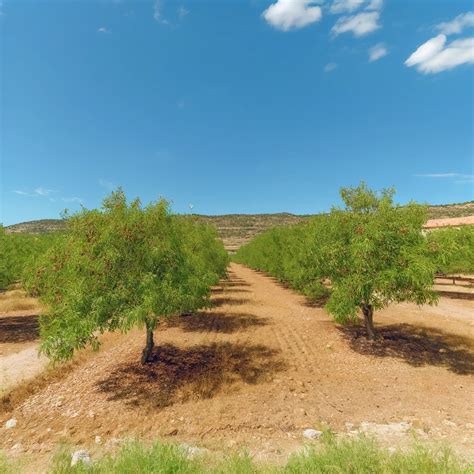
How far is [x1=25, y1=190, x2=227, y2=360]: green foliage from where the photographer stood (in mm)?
11070

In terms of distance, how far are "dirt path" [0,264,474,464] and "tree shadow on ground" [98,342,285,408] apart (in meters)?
0.05

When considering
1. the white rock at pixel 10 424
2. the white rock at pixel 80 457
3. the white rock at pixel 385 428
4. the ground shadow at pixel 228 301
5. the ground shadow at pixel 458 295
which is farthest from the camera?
the ground shadow at pixel 458 295

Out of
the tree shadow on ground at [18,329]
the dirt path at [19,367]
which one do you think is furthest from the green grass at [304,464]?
the tree shadow on ground at [18,329]

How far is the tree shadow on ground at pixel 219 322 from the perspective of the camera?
69.8ft

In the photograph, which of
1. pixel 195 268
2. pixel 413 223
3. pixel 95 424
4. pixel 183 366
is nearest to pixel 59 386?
pixel 95 424

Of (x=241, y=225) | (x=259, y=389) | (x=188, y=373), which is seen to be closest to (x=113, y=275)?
(x=188, y=373)

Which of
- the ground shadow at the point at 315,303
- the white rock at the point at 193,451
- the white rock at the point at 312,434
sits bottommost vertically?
the white rock at the point at 312,434

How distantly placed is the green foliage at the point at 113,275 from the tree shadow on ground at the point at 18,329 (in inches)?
357

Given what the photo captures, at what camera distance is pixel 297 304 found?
30.0 metres

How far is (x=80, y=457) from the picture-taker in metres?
7.82

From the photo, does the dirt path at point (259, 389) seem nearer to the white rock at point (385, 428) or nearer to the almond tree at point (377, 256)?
the white rock at point (385, 428)

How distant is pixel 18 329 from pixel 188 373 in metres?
16.0

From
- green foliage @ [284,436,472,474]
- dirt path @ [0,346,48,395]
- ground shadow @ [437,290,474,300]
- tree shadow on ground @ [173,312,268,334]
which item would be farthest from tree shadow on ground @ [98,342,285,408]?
ground shadow @ [437,290,474,300]

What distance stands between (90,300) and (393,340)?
16084 millimetres
